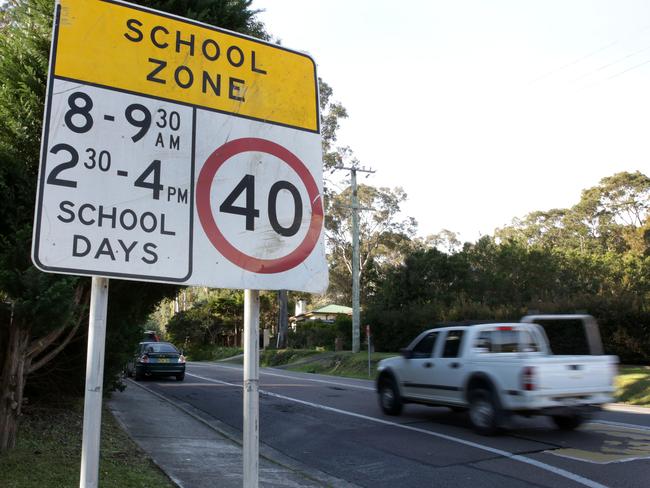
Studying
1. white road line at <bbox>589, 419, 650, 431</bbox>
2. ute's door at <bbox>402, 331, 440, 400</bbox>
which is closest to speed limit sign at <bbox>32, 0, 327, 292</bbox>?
ute's door at <bbox>402, 331, 440, 400</bbox>

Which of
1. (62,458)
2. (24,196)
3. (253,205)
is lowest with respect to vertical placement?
(62,458)

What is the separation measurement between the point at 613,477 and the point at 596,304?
641 inches

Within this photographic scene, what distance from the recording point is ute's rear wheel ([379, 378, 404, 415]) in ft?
39.0

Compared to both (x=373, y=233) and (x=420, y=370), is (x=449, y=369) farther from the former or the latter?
(x=373, y=233)

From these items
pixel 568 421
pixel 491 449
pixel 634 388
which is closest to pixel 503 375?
pixel 491 449

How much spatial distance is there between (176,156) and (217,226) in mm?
339

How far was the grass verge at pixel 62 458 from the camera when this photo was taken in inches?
227

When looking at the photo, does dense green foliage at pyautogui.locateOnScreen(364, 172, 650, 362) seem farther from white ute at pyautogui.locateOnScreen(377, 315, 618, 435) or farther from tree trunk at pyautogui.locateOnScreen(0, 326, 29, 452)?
tree trunk at pyautogui.locateOnScreen(0, 326, 29, 452)

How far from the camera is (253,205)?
255 centimetres

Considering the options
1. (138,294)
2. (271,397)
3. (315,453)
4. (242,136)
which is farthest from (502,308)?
(242,136)

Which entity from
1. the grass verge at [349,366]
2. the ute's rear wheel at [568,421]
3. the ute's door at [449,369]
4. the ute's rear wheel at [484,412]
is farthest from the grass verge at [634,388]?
the ute's rear wheel at [484,412]

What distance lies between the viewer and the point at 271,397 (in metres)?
15.4

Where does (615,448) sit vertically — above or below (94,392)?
below

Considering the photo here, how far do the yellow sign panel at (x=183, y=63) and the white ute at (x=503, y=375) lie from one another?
7.34 meters
